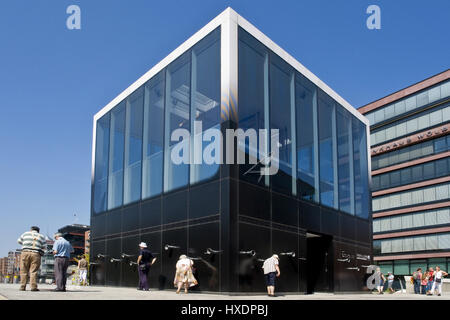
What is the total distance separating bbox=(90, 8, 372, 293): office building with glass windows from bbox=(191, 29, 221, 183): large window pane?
0.05 m

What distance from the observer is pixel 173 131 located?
65.7ft

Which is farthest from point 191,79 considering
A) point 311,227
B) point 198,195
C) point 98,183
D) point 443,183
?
point 443,183

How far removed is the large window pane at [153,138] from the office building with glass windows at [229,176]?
0.17 feet

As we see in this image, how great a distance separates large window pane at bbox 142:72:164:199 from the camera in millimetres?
20828

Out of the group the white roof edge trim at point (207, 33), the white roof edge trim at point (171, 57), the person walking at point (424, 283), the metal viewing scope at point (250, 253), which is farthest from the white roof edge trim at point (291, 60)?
the person walking at point (424, 283)

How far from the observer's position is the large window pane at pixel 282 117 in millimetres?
19547

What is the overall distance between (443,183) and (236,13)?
162 feet

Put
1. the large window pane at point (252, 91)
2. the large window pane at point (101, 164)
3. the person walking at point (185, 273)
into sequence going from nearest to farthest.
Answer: the person walking at point (185, 273) < the large window pane at point (252, 91) < the large window pane at point (101, 164)

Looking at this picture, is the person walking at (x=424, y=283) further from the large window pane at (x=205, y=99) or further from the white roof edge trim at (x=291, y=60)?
the large window pane at (x=205, y=99)

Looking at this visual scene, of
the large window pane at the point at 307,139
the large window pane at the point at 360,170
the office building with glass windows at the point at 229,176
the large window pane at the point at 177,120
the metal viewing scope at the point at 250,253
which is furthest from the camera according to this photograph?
the large window pane at the point at 360,170

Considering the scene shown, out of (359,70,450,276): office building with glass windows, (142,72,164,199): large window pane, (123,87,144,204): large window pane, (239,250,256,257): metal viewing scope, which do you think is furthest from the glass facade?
(359,70,450,276): office building with glass windows

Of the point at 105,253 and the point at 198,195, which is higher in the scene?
the point at 198,195

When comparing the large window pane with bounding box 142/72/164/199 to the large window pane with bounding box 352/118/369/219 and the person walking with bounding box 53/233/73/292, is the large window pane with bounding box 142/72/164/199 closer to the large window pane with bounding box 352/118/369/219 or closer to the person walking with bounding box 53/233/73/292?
the person walking with bounding box 53/233/73/292
